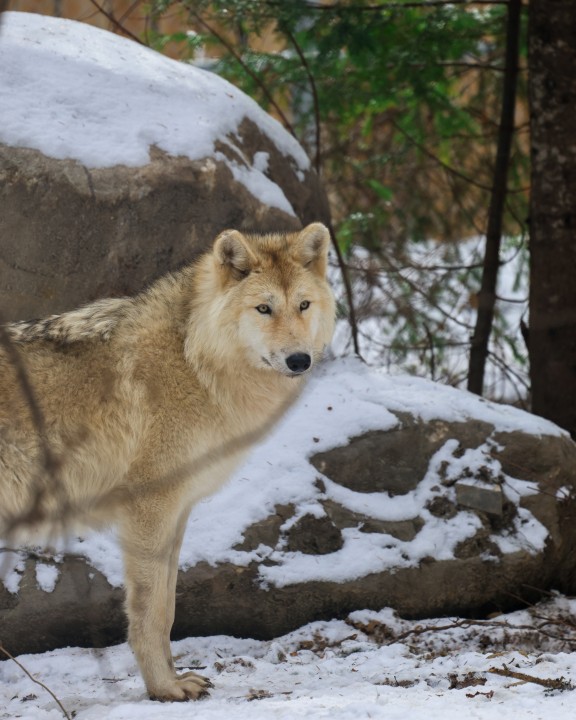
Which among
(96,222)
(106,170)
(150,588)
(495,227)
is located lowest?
(150,588)

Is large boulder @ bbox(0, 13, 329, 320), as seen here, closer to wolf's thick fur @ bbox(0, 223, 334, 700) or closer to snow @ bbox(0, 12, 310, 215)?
snow @ bbox(0, 12, 310, 215)

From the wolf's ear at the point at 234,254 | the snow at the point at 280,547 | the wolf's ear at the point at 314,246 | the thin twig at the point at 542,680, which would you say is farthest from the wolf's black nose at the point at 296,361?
the thin twig at the point at 542,680

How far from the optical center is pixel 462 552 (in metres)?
5.75

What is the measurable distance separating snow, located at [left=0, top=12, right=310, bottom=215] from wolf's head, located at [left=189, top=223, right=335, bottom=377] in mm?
1814

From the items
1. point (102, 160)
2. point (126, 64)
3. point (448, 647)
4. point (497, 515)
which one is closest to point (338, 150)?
point (126, 64)

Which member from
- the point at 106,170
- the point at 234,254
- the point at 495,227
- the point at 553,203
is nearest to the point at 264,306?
the point at 234,254

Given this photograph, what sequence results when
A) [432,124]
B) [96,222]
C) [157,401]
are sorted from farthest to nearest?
[432,124], [96,222], [157,401]

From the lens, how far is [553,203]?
24.0 ft

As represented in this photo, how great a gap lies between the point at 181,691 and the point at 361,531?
1.75 meters

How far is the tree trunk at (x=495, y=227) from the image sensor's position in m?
8.38

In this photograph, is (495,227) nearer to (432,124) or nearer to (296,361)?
(432,124)

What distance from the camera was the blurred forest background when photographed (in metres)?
7.33

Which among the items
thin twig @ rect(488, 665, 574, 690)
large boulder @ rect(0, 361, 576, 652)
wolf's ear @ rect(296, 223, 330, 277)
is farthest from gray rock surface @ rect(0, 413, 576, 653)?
wolf's ear @ rect(296, 223, 330, 277)

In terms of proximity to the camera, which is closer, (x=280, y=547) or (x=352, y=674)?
(x=352, y=674)
